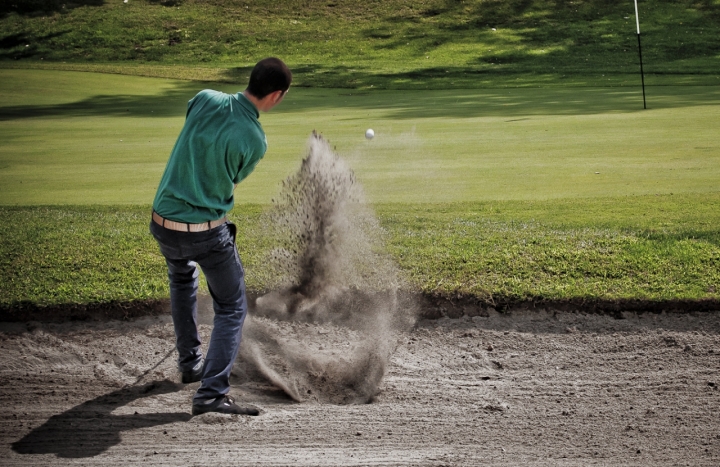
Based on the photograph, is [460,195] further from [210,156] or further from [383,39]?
[383,39]

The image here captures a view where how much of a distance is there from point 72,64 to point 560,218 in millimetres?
27761

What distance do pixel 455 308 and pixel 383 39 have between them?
3148cm

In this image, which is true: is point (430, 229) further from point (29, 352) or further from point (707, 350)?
point (29, 352)

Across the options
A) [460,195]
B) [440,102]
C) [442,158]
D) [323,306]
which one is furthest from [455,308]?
[440,102]

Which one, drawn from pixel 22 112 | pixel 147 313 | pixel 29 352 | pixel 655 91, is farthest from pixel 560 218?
pixel 22 112

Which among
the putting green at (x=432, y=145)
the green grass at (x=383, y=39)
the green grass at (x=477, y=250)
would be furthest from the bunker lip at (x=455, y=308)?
the green grass at (x=383, y=39)

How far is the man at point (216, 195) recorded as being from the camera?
15.5 feet

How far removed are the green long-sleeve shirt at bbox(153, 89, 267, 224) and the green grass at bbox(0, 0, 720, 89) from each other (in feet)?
68.2

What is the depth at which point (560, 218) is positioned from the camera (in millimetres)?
9062

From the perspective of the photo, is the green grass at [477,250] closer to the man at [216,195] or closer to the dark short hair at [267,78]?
the man at [216,195]

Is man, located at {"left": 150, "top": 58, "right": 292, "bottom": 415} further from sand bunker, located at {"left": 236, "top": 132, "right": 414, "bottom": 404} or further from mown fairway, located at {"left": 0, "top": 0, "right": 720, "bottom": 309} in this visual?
mown fairway, located at {"left": 0, "top": 0, "right": 720, "bottom": 309}

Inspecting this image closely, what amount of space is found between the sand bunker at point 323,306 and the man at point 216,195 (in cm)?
76

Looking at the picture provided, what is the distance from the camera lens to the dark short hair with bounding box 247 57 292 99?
4734 millimetres

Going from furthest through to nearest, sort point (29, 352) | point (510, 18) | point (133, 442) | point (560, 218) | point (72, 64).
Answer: point (510, 18) < point (72, 64) < point (560, 218) < point (29, 352) < point (133, 442)
